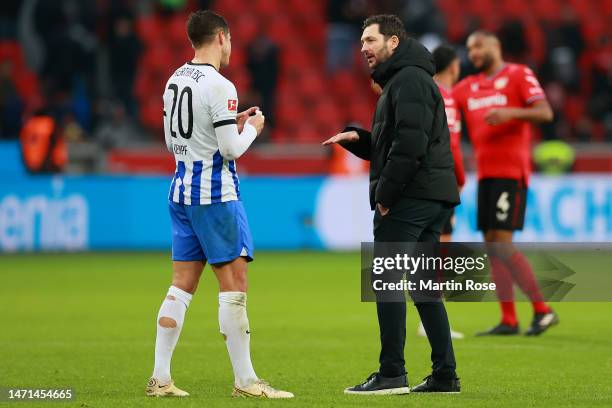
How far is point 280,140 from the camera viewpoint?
22.0 meters

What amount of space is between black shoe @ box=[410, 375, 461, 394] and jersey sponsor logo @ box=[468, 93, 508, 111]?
3898mm

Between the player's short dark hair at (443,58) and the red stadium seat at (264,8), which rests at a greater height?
the red stadium seat at (264,8)

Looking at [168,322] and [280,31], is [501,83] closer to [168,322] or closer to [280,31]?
[168,322]

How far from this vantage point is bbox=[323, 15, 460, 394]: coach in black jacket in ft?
22.2

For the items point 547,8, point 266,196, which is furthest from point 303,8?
point 266,196

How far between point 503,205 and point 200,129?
166 inches

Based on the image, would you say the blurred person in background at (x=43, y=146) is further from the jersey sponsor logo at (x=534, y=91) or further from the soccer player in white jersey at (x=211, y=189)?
the soccer player in white jersey at (x=211, y=189)

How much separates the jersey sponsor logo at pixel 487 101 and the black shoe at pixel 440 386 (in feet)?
12.8

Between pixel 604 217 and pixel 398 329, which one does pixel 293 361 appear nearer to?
pixel 398 329

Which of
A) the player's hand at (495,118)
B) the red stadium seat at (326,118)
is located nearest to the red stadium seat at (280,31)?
the red stadium seat at (326,118)

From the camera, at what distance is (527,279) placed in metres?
10.3

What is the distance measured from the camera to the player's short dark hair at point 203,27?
22.4 ft

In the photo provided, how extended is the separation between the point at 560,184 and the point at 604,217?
32.2 inches

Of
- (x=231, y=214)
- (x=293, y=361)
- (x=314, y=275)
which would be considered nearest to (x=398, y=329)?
(x=231, y=214)
